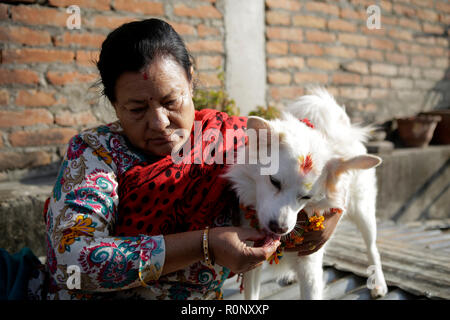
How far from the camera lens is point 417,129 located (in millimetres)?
5367

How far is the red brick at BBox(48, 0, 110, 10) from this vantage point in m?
3.01

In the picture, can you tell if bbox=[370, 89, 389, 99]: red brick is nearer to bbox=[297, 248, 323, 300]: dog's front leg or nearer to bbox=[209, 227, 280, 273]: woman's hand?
bbox=[297, 248, 323, 300]: dog's front leg

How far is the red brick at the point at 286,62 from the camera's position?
4.51 meters

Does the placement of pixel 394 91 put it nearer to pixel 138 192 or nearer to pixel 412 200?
pixel 412 200

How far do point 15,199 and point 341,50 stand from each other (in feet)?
15.8

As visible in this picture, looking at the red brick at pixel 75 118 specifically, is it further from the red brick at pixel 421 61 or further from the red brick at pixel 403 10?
the red brick at pixel 421 61

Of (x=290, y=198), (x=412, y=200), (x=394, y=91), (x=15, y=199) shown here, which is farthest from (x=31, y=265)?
(x=394, y=91)

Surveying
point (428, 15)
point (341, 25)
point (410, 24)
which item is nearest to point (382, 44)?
point (410, 24)

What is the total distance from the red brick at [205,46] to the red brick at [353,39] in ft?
7.45

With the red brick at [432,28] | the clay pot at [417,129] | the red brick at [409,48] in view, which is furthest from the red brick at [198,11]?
the red brick at [432,28]

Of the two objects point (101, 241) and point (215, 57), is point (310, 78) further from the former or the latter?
point (101, 241)

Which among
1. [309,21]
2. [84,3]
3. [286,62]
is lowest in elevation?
[286,62]

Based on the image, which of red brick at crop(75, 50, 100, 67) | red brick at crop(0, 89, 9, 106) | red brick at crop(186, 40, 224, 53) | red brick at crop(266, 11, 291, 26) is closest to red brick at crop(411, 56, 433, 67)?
red brick at crop(266, 11, 291, 26)

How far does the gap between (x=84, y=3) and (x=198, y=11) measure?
1241 millimetres
